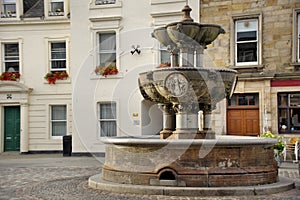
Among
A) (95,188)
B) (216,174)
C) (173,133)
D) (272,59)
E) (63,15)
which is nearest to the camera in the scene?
(216,174)

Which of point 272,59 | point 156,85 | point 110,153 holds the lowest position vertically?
point 110,153

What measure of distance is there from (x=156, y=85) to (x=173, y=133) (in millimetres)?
1345

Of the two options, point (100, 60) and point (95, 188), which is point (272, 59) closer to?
point (100, 60)

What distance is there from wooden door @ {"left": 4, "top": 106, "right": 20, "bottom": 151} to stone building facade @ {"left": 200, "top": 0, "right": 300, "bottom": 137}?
37.8 ft

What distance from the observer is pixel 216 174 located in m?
10.0

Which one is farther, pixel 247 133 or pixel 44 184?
pixel 247 133

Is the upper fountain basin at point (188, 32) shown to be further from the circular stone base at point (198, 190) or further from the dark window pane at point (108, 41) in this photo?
the dark window pane at point (108, 41)

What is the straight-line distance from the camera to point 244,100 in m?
22.2

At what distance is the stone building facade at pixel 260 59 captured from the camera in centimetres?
2100

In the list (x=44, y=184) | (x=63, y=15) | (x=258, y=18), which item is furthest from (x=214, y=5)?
(x=44, y=184)

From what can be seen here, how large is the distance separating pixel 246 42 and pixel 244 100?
2672mm

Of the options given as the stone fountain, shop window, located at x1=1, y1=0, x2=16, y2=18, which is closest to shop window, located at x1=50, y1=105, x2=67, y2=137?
shop window, located at x1=1, y1=0, x2=16, y2=18

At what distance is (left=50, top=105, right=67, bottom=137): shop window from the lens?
26.4m

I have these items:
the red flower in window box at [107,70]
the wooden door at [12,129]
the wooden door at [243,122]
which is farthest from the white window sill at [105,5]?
the wooden door at [243,122]
